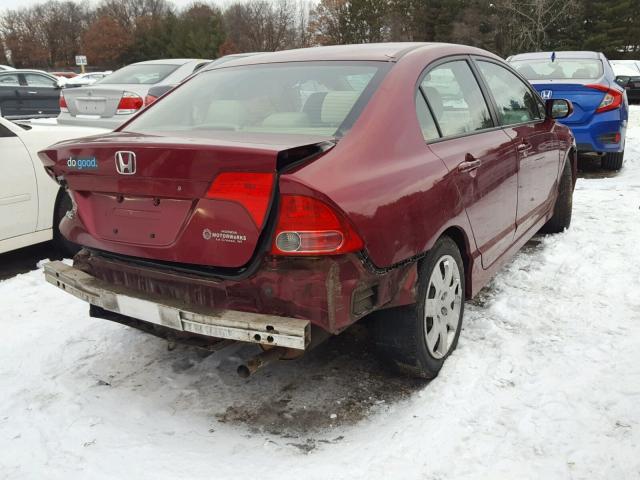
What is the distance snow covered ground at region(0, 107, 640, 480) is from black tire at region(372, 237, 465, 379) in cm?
15

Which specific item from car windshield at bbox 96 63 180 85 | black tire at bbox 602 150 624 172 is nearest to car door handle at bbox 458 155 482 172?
black tire at bbox 602 150 624 172

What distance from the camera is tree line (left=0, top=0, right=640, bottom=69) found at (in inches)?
1531

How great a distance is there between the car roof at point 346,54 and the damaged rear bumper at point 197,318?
58.3 inches

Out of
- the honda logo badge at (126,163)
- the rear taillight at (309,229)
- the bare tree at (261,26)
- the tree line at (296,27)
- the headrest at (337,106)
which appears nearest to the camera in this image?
the rear taillight at (309,229)

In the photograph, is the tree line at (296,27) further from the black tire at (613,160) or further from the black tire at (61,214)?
the black tire at (61,214)

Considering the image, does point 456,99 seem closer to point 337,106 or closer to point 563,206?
point 337,106

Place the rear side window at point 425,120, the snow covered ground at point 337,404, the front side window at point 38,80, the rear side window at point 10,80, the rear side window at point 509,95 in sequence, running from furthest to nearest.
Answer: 1. the front side window at point 38,80
2. the rear side window at point 10,80
3. the rear side window at point 509,95
4. the rear side window at point 425,120
5. the snow covered ground at point 337,404

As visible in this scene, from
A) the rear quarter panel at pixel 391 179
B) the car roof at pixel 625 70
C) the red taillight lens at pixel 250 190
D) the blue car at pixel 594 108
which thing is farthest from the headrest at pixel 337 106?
the car roof at pixel 625 70

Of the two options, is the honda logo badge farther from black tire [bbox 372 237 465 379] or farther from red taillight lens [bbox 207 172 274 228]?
black tire [bbox 372 237 465 379]

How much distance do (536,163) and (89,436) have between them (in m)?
3.28

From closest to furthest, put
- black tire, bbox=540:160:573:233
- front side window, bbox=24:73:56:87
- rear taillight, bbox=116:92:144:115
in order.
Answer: black tire, bbox=540:160:573:233 → rear taillight, bbox=116:92:144:115 → front side window, bbox=24:73:56:87

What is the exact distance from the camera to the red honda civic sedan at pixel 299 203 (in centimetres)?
221

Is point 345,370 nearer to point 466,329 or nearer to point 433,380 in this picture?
point 433,380

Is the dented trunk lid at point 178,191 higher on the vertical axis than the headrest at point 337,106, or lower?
lower
